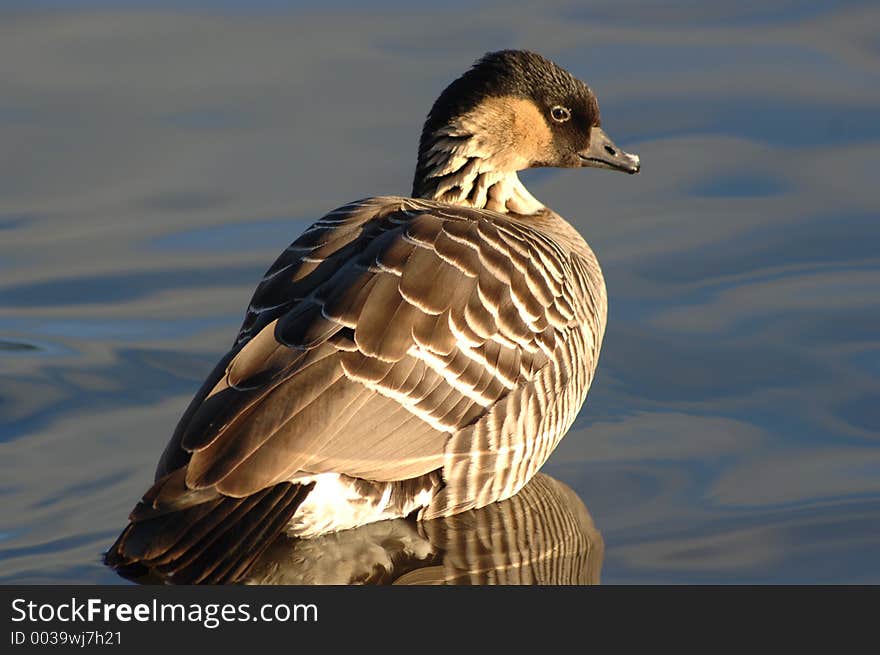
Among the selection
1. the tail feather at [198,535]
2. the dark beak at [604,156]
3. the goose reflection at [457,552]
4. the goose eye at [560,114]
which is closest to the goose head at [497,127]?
the goose eye at [560,114]

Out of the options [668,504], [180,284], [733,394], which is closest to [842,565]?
[668,504]

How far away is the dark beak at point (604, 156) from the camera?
32.8 ft

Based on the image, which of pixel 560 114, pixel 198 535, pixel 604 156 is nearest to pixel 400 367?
pixel 198 535

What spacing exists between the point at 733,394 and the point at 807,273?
1.69m

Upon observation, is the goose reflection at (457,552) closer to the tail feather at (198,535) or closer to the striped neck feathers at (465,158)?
the tail feather at (198,535)

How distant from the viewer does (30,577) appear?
7.64 metres

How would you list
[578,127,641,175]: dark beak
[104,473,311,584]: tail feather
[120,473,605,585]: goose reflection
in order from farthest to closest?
[578,127,641,175]: dark beak, [120,473,605,585]: goose reflection, [104,473,311,584]: tail feather

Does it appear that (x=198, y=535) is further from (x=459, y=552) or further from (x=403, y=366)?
(x=459, y=552)

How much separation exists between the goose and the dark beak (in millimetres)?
468

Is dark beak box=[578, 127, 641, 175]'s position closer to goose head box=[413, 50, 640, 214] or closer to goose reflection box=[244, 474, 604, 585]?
goose head box=[413, 50, 640, 214]

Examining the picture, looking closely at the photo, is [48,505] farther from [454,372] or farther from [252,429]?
[454,372]

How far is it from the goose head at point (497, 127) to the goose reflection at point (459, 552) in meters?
1.95

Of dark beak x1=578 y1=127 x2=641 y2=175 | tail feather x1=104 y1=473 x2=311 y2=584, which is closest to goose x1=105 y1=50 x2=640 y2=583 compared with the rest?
tail feather x1=104 y1=473 x2=311 y2=584

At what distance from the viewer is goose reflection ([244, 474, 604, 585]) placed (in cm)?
775
